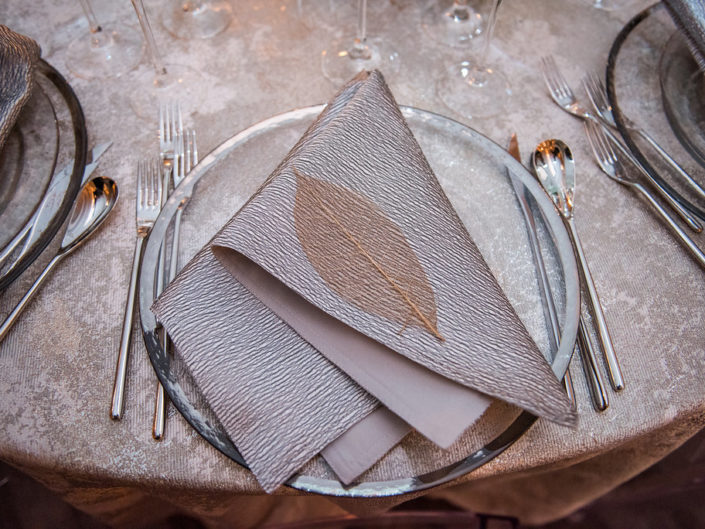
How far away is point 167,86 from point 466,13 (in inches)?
15.7

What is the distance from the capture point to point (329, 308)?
346mm

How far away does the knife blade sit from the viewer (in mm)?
457

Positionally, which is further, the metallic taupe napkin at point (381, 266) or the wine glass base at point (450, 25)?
the wine glass base at point (450, 25)

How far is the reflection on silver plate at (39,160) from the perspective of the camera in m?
0.46

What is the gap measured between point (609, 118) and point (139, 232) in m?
0.50

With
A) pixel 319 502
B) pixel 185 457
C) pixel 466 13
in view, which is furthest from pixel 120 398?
pixel 466 13

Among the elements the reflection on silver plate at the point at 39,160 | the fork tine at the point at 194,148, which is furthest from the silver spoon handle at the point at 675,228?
the reflection on silver plate at the point at 39,160

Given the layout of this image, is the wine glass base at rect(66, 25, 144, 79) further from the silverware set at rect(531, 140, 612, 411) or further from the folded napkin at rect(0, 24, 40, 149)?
the silverware set at rect(531, 140, 612, 411)

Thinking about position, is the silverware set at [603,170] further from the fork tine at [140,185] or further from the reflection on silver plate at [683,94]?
the fork tine at [140,185]

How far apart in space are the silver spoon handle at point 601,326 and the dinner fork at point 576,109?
0.35 ft

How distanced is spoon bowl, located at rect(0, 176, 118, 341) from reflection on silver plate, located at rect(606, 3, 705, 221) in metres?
0.52

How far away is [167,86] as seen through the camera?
2.01 feet

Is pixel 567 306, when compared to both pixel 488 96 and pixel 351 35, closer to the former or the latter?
pixel 488 96

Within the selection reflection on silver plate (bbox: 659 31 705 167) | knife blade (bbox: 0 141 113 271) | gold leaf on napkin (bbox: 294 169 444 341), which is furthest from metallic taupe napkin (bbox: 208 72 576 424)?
reflection on silver plate (bbox: 659 31 705 167)
